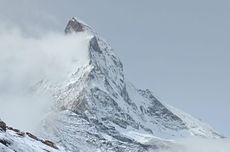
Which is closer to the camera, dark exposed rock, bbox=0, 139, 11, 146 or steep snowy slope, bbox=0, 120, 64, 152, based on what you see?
steep snowy slope, bbox=0, 120, 64, 152

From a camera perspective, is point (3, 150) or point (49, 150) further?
point (49, 150)

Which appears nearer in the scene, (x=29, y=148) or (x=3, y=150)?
(x=3, y=150)

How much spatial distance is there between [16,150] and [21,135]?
16764 millimetres

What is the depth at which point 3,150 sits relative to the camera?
7950 centimetres

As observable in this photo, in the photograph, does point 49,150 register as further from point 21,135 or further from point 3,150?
point 3,150

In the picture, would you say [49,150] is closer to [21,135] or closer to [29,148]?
[21,135]

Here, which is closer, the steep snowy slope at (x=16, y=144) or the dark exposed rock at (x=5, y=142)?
the steep snowy slope at (x=16, y=144)

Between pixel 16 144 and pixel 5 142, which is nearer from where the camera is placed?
pixel 5 142

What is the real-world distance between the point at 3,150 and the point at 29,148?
10.3 m

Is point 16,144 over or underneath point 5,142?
over

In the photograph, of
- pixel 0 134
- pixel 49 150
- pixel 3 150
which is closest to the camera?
pixel 3 150

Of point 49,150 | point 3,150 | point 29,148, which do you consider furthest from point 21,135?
point 3,150

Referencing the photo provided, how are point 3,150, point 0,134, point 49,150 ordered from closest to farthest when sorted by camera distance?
point 3,150
point 0,134
point 49,150

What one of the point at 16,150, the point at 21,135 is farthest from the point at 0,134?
the point at 21,135
